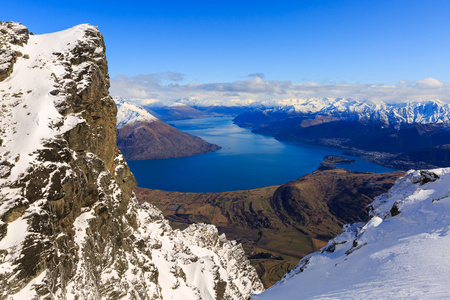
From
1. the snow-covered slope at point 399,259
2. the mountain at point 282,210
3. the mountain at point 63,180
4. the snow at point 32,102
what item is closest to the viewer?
the snow-covered slope at point 399,259

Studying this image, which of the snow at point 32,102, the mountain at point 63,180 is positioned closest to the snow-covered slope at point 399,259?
the mountain at point 63,180

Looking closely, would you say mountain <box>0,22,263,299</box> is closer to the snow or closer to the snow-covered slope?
the snow

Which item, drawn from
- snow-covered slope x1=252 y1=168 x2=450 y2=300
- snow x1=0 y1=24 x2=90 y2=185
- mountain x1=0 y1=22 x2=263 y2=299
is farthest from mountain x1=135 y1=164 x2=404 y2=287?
snow x1=0 y1=24 x2=90 y2=185

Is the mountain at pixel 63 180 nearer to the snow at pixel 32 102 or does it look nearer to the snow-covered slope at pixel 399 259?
the snow at pixel 32 102

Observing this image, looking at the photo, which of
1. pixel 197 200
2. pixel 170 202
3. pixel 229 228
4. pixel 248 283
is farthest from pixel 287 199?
pixel 248 283

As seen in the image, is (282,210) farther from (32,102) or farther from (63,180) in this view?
(32,102)

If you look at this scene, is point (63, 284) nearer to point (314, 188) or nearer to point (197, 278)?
point (197, 278)

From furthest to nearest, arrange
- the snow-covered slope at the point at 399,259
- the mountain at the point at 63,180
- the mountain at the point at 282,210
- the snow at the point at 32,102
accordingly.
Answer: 1. the mountain at the point at 282,210
2. the snow at the point at 32,102
3. the mountain at the point at 63,180
4. the snow-covered slope at the point at 399,259

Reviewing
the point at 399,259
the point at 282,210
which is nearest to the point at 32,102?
the point at 399,259
